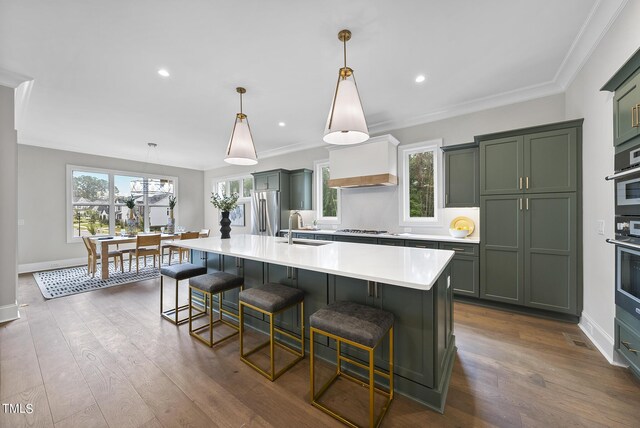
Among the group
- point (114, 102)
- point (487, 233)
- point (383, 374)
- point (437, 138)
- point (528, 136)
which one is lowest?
point (383, 374)

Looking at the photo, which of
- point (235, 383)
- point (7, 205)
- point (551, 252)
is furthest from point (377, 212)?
point (7, 205)

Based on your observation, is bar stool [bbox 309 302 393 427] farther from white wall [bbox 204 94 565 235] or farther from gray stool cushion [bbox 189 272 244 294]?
white wall [bbox 204 94 565 235]

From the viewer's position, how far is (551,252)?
280cm

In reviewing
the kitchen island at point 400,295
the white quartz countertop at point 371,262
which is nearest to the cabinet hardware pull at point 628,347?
the kitchen island at point 400,295

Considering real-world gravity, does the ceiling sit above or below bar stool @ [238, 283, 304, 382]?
above

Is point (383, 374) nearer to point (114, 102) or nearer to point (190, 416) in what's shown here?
point (190, 416)

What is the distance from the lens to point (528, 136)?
9.57ft

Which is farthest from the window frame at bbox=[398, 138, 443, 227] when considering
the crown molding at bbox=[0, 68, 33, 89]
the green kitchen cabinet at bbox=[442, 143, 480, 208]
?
the crown molding at bbox=[0, 68, 33, 89]

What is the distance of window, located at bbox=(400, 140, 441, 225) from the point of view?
4031mm

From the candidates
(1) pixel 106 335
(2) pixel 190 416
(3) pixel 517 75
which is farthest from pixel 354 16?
(1) pixel 106 335

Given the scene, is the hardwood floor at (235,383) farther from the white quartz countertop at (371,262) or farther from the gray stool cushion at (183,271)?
the white quartz countertop at (371,262)

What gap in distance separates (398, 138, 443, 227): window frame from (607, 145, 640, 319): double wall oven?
2.12 metres

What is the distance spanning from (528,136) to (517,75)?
74 cm

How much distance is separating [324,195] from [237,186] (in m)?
3.29
